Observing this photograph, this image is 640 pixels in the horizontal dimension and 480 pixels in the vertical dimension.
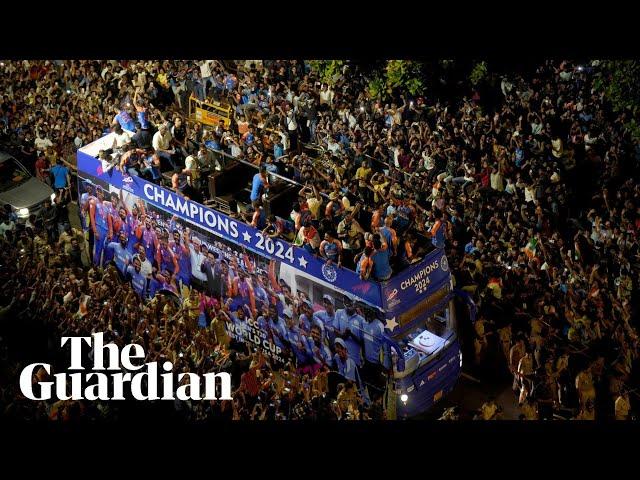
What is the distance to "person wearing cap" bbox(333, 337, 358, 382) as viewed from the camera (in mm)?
20297

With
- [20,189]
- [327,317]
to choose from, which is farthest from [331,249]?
[20,189]

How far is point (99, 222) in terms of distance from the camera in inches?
919

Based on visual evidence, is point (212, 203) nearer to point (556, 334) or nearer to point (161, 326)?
point (161, 326)

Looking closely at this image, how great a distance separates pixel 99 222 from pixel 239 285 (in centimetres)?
340

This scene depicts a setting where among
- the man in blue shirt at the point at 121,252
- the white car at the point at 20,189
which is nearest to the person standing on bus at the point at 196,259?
the man in blue shirt at the point at 121,252

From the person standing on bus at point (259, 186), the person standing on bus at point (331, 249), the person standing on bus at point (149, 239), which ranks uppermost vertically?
the person standing on bus at point (259, 186)

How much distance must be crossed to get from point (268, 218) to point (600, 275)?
226 inches

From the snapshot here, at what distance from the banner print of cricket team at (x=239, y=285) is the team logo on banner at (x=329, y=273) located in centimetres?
19

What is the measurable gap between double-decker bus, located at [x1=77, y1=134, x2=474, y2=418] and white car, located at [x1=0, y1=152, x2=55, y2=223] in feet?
6.27

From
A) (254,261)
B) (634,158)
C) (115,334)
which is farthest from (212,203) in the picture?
(634,158)

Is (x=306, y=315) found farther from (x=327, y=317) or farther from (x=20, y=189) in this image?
(x=20, y=189)

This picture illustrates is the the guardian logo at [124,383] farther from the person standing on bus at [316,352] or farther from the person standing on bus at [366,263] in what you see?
the person standing on bus at [366,263]

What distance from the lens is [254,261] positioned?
69.2 feet

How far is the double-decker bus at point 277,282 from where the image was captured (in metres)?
19.8
